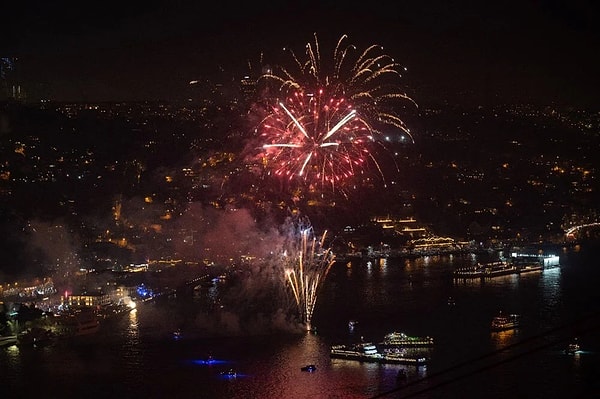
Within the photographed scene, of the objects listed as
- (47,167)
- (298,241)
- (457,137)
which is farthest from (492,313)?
(457,137)

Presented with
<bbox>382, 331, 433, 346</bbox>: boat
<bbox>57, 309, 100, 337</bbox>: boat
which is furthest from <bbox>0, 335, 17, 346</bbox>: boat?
<bbox>382, 331, 433, 346</bbox>: boat

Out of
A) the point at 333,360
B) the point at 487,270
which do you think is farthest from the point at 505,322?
the point at 487,270

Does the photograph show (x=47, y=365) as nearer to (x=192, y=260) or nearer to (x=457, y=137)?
(x=192, y=260)

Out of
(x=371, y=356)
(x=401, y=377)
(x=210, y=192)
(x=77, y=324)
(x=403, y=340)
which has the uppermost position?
(x=210, y=192)

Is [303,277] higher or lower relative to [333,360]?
higher

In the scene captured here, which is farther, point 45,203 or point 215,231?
point 45,203

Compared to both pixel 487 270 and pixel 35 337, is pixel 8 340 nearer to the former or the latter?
pixel 35 337

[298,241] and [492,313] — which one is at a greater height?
[298,241]
